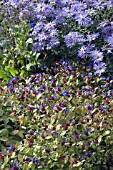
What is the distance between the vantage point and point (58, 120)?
3.18m

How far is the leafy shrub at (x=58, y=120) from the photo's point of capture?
9.75 ft

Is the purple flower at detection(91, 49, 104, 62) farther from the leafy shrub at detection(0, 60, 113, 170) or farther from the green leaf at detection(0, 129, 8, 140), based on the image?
the green leaf at detection(0, 129, 8, 140)

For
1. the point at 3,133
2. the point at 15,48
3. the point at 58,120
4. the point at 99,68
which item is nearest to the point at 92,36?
the point at 99,68

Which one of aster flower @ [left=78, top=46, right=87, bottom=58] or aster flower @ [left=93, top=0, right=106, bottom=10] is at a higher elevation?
aster flower @ [left=93, top=0, right=106, bottom=10]

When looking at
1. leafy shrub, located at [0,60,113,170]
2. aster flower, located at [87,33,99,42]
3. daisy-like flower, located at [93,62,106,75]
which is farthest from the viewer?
aster flower, located at [87,33,99,42]

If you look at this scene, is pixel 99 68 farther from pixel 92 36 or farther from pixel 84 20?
pixel 84 20

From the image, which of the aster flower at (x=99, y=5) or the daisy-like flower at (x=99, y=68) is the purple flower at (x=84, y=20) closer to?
the aster flower at (x=99, y=5)

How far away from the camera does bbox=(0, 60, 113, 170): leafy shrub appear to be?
9.75ft

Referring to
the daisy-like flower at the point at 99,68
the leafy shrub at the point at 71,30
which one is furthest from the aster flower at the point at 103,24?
the daisy-like flower at the point at 99,68

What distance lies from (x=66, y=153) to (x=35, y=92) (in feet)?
2.42

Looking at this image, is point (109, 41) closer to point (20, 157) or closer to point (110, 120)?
point (110, 120)

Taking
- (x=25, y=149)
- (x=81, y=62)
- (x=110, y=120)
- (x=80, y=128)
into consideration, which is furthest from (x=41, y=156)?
(x=81, y=62)

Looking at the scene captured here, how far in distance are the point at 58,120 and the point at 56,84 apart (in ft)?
1.84

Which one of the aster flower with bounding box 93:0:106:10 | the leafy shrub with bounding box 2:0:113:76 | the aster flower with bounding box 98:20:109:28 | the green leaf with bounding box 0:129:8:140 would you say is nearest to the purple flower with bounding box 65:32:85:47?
the leafy shrub with bounding box 2:0:113:76
